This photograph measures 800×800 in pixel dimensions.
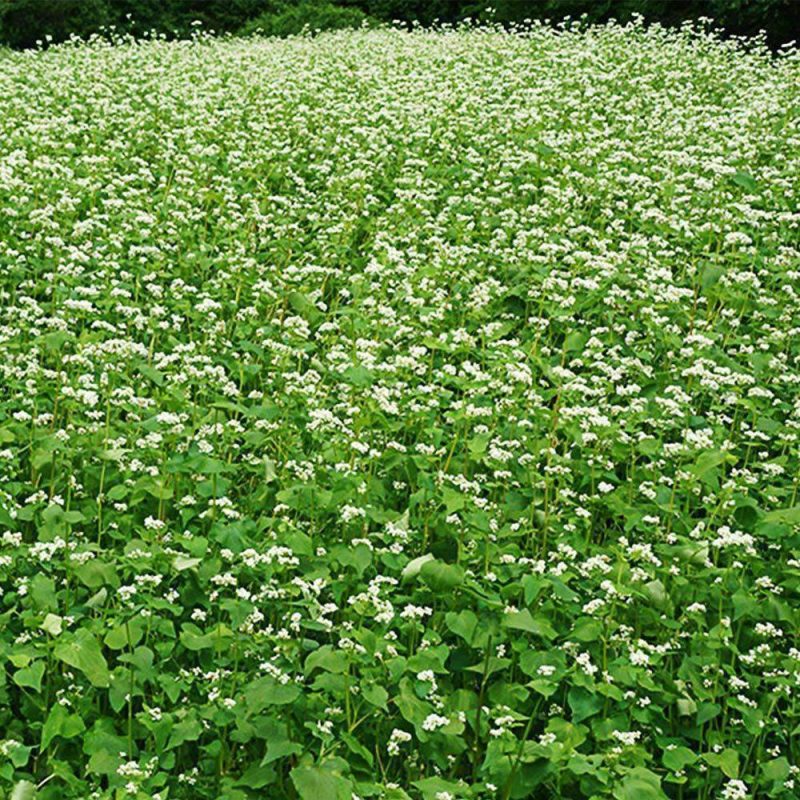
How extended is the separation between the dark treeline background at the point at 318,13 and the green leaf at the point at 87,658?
14.5 m

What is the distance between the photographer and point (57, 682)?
156 inches

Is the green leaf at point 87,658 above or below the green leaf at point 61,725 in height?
above

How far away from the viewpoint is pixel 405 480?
5141 mm

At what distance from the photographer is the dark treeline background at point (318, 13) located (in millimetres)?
16984

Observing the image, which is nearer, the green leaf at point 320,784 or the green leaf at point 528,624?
the green leaf at point 320,784

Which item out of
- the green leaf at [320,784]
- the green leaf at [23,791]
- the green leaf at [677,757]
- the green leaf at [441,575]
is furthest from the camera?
the green leaf at [441,575]

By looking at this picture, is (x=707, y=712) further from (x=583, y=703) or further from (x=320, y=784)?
(x=320, y=784)

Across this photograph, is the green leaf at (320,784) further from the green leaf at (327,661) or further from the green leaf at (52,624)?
the green leaf at (52,624)

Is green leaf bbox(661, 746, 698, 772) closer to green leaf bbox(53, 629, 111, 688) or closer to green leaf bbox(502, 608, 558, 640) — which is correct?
green leaf bbox(502, 608, 558, 640)

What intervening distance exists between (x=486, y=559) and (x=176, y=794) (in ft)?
4.60

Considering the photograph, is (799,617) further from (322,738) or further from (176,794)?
(176,794)

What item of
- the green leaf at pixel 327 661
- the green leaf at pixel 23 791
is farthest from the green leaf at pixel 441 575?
the green leaf at pixel 23 791

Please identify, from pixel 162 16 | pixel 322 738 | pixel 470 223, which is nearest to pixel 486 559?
pixel 322 738

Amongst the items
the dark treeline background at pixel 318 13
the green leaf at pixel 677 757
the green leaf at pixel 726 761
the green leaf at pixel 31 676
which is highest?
the dark treeline background at pixel 318 13
